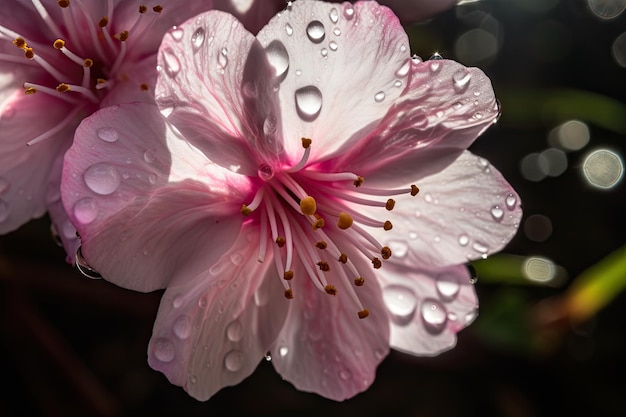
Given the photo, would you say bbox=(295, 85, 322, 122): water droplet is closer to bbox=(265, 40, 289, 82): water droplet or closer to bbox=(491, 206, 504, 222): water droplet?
bbox=(265, 40, 289, 82): water droplet

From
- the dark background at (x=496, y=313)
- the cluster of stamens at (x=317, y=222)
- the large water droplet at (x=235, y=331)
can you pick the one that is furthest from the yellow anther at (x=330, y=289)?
the dark background at (x=496, y=313)

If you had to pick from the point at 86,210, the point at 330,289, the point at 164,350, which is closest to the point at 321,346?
the point at 330,289

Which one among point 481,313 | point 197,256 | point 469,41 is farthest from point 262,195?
point 469,41

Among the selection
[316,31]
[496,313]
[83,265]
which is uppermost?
[316,31]

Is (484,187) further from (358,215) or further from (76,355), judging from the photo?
(76,355)

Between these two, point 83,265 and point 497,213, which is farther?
point 497,213

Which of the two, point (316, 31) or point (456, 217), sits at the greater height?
point (316, 31)

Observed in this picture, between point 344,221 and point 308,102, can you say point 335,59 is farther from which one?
point 344,221
